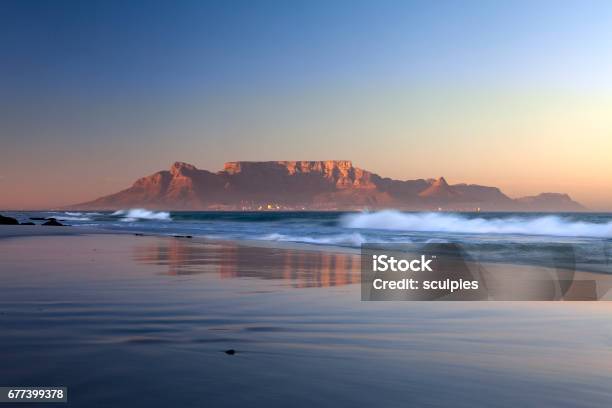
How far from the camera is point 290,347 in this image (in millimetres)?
5277

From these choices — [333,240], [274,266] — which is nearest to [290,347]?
[274,266]

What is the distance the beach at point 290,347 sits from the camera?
12.7 feet

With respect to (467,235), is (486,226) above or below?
above

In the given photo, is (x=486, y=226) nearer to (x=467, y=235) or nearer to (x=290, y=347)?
(x=467, y=235)

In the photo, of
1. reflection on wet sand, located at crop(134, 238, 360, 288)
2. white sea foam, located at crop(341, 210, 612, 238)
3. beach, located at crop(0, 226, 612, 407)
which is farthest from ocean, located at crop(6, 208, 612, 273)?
beach, located at crop(0, 226, 612, 407)

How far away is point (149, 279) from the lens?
416 inches

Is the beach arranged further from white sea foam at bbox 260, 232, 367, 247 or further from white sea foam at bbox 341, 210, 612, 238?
white sea foam at bbox 341, 210, 612, 238

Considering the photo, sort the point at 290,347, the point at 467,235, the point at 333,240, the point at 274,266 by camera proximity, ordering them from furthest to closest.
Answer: the point at 467,235 → the point at 333,240 → the point at 274,266 → the point at 290,347

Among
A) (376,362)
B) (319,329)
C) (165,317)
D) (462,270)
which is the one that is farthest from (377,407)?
(462,270)

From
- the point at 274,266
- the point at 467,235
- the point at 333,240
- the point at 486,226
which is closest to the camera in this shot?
the point at 274,266

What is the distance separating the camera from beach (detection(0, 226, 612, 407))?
12.7ft

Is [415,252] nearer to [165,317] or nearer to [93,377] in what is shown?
[165,317]

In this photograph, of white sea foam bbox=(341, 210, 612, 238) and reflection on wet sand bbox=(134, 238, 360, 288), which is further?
white sea foam bbox=(341, 210, 612, 238)

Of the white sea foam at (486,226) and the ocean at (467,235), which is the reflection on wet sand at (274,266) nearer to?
the ocean at (467,235)
